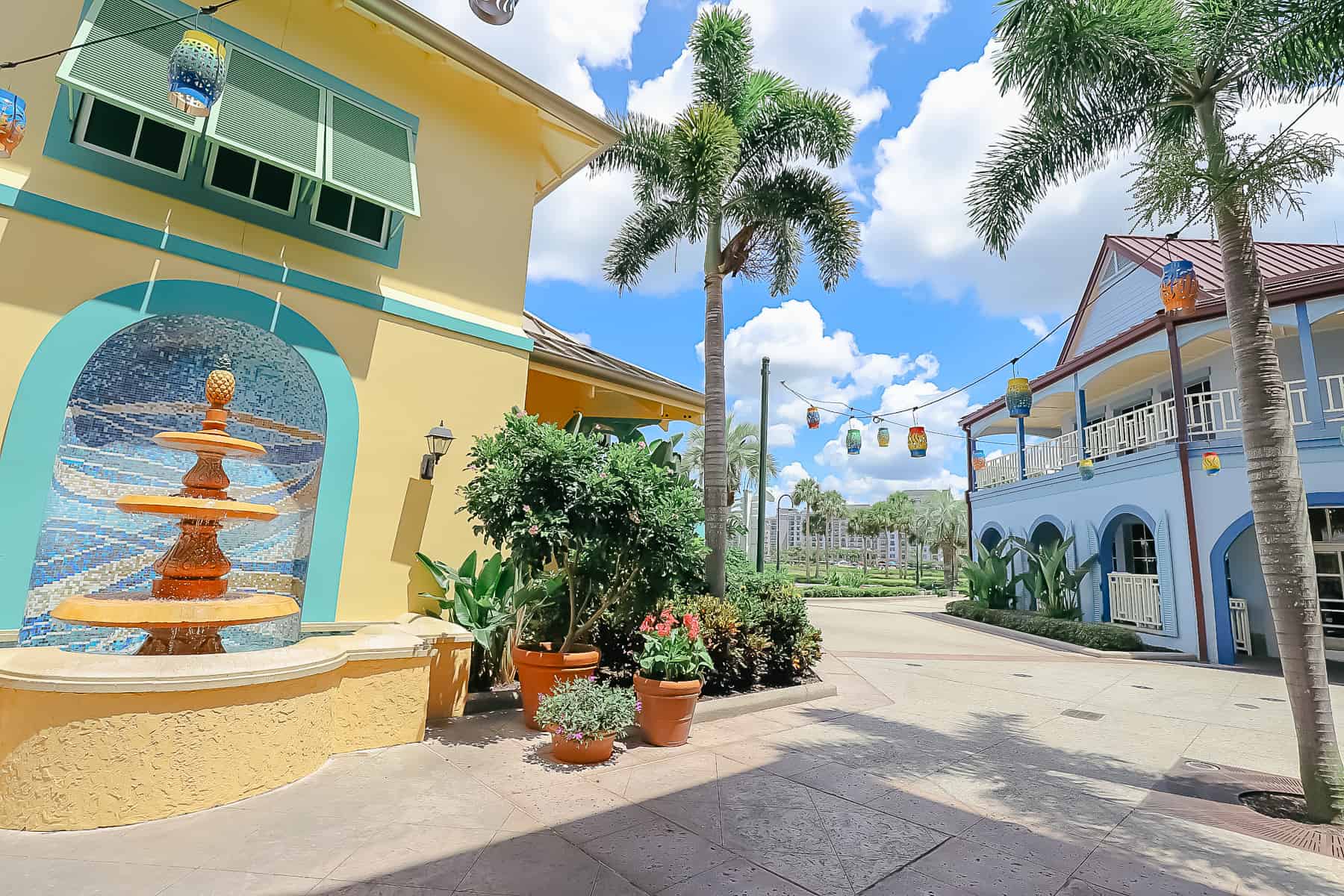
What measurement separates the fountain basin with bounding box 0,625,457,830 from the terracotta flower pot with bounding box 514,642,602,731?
1.90m

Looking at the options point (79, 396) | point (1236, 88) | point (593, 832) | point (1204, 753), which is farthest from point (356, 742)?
point (1236, 88)

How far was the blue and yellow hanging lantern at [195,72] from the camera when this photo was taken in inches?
195

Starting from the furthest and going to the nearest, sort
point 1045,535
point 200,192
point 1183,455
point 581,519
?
point 1045,535, point 1183,455, point 200,192, point 581,519

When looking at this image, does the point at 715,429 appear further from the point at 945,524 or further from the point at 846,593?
the point at 945,524

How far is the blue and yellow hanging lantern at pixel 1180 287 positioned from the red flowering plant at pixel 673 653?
7.11 metres

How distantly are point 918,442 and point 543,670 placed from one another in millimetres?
15379

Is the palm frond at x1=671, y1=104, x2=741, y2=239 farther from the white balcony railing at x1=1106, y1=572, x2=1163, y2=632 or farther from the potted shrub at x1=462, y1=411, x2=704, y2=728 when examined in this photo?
the white balcony railing at x1=1106, y1=572, x2=1163, y2=632

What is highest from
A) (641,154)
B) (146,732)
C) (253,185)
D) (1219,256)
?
(1219,256)

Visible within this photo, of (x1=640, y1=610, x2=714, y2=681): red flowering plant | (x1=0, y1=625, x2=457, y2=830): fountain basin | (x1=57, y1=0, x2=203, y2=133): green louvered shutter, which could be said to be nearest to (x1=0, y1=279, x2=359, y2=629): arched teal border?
(x1=0, y1=625, x2=457, y2=830): fountain basin

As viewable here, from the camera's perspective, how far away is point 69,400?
18.3ft

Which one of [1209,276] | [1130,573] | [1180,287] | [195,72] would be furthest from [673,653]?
[1209,276]

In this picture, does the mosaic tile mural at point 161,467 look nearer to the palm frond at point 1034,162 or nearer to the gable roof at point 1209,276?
the palm frond at point 1034,162

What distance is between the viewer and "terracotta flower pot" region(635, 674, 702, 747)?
5953mm

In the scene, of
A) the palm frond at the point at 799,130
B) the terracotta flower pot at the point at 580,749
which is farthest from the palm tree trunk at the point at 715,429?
the terracotta flower pot at the point at 580,749
